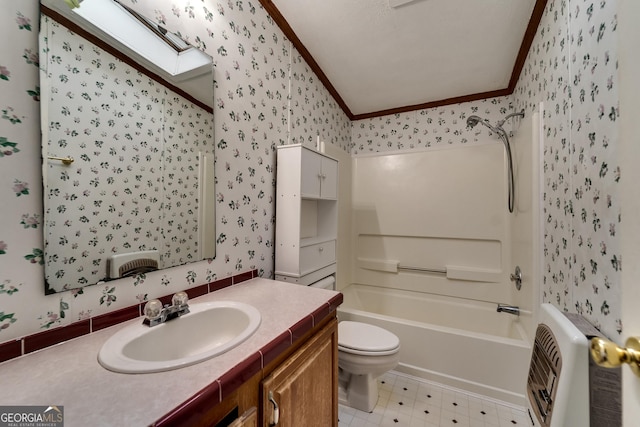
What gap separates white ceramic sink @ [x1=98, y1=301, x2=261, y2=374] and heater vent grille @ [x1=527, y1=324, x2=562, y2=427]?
892 millimetres

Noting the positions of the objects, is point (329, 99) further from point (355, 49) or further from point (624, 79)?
point (624, 79)

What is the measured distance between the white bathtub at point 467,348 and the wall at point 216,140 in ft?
3.96

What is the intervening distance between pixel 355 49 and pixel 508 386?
252 cm

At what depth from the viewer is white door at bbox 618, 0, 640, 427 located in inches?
14.9

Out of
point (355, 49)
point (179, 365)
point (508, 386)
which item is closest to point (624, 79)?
point (179, 365)

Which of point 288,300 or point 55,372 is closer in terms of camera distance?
point 55,372

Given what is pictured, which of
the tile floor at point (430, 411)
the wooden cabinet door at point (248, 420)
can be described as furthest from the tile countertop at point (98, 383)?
the tile floor at point (430, 411)

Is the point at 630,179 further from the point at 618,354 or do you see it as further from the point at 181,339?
the point at 181,339

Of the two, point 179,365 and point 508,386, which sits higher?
point 179,365

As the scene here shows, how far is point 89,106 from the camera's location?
30.9 inches

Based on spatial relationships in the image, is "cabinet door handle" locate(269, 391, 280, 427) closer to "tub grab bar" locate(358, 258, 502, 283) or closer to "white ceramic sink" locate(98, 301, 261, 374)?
"white ceramic sink" locate(98, 301, 261, 374)

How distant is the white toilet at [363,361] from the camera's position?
1439mm

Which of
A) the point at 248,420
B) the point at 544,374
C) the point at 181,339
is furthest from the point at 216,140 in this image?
the point at 544,374

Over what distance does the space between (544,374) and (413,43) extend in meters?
1.94
